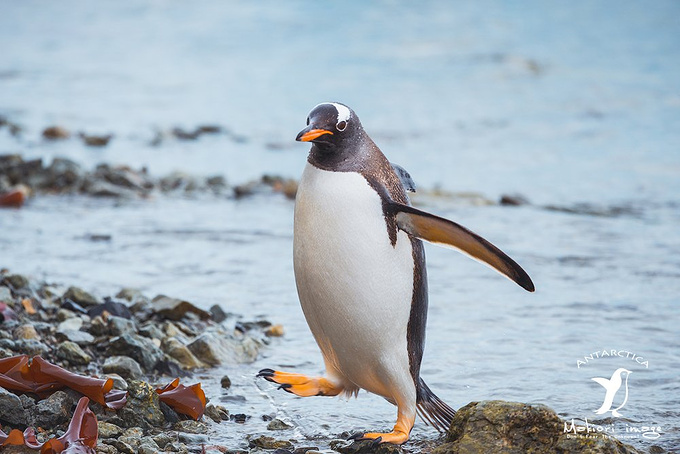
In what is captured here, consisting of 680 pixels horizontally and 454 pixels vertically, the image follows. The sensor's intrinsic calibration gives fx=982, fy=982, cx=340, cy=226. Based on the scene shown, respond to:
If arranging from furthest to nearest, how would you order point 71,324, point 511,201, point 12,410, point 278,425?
1. point 511,201
2. point 71,324
3. point 278,425
4. point 12,410

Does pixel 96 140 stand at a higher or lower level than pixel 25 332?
higher

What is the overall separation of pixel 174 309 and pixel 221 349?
0.50 metres

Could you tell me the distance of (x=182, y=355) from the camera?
4.08m

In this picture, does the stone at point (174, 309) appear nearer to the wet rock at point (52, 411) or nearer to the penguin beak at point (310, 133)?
the wet rock at point (52, 411)

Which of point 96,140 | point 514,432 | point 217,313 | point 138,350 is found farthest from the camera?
point 96,140

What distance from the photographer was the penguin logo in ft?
11.8

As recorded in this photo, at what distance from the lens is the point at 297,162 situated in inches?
394

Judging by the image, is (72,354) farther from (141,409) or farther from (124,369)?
(141,409)

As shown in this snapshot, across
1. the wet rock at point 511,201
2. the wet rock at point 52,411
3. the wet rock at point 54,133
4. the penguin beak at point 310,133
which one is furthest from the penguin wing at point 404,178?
the wet rock at point 54,133

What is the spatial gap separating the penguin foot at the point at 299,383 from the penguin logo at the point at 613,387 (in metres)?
1.01

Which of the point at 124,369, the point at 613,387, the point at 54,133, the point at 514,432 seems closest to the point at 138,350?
the point at 124,369

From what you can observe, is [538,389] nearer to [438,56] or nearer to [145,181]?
[145,181]

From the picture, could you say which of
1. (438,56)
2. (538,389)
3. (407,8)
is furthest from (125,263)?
(407,8)

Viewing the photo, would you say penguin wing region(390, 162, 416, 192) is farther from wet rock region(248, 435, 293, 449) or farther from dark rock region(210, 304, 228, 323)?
dark rock region(210, 304, 228, 323)
